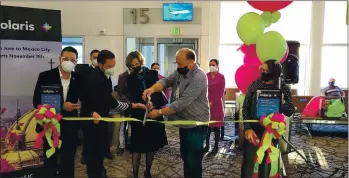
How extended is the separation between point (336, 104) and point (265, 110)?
3.86m

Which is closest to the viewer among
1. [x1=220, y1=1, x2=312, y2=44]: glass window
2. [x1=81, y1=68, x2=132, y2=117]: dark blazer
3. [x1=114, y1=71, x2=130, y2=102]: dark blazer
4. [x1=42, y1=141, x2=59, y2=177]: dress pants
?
[x1=81, y1=68, x2=132, y2=117]: dark blazer

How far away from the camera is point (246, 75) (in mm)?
3898

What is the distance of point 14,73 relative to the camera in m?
2.96

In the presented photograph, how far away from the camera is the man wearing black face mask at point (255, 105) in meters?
2.54

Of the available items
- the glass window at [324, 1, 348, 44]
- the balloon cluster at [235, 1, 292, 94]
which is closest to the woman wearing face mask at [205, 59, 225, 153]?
the balloon cluster at [235, 1, 292, 94]

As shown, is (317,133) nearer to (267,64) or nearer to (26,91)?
(267,64)

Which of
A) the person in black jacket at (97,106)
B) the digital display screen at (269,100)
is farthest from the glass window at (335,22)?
the person in black jacket at (97,106)

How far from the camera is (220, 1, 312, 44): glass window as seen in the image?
28.4 feet

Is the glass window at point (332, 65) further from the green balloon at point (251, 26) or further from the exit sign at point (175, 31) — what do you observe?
the green balloon at point (251, 26)

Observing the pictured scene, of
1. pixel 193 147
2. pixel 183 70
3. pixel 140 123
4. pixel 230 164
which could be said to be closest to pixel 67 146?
pixel 140 123

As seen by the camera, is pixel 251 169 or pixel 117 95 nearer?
pixel 251 169

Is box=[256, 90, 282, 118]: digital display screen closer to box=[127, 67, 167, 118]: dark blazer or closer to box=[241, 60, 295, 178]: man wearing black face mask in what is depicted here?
box=[241, 60, 295, 178]: man wearing black face mask

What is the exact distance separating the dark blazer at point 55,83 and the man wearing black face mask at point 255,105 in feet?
5.22

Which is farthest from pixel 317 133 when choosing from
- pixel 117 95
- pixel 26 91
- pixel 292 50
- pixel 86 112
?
pixel 26 91
